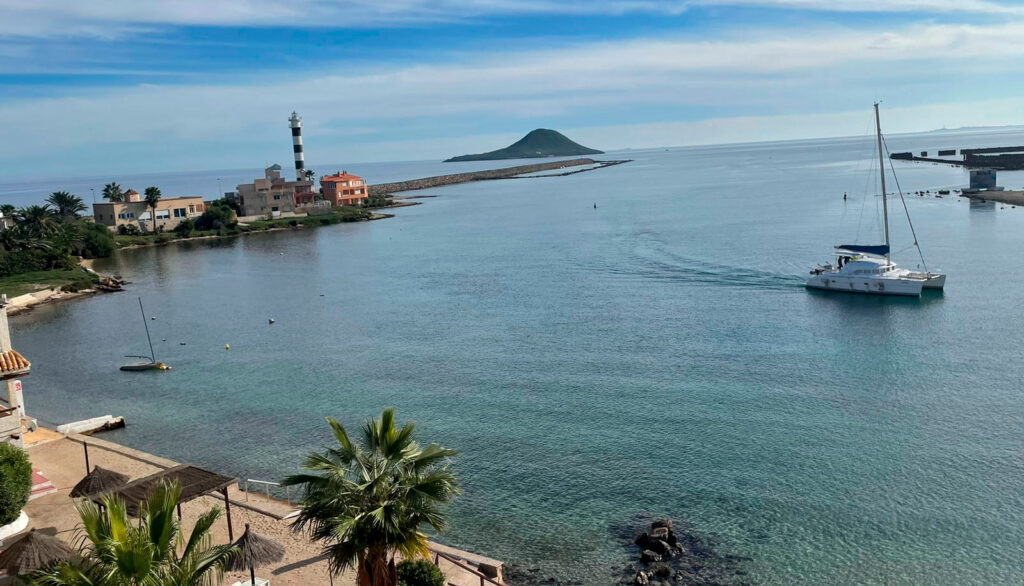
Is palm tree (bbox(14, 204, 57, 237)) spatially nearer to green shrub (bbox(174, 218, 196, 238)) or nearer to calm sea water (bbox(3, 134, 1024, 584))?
calm sea water (bbox(3, 134, 1024, 584))

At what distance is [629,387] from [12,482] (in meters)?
21.6

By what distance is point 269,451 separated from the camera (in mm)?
27641

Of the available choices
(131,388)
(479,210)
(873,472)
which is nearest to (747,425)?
(873,472)

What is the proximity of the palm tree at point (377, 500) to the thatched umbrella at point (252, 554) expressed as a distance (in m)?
3.45

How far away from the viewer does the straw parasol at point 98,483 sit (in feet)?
63.2

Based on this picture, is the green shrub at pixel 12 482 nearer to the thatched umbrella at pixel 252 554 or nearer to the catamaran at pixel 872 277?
the thatched umbrella at pixel 252 554

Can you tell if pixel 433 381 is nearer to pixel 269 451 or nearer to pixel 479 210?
pixel 269 451

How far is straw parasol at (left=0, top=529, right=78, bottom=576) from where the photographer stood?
44.0 ft

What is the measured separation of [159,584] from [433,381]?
83.9 ft

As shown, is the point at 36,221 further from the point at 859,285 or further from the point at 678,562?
the point at 678,562

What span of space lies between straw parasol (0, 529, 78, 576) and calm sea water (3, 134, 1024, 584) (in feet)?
31.9

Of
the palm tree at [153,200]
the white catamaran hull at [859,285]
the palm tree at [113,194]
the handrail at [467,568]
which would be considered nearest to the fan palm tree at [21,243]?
the palm tree at [113,194]

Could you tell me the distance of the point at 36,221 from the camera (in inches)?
3135

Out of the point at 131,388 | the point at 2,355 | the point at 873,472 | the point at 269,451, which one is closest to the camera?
the point at 2,355
